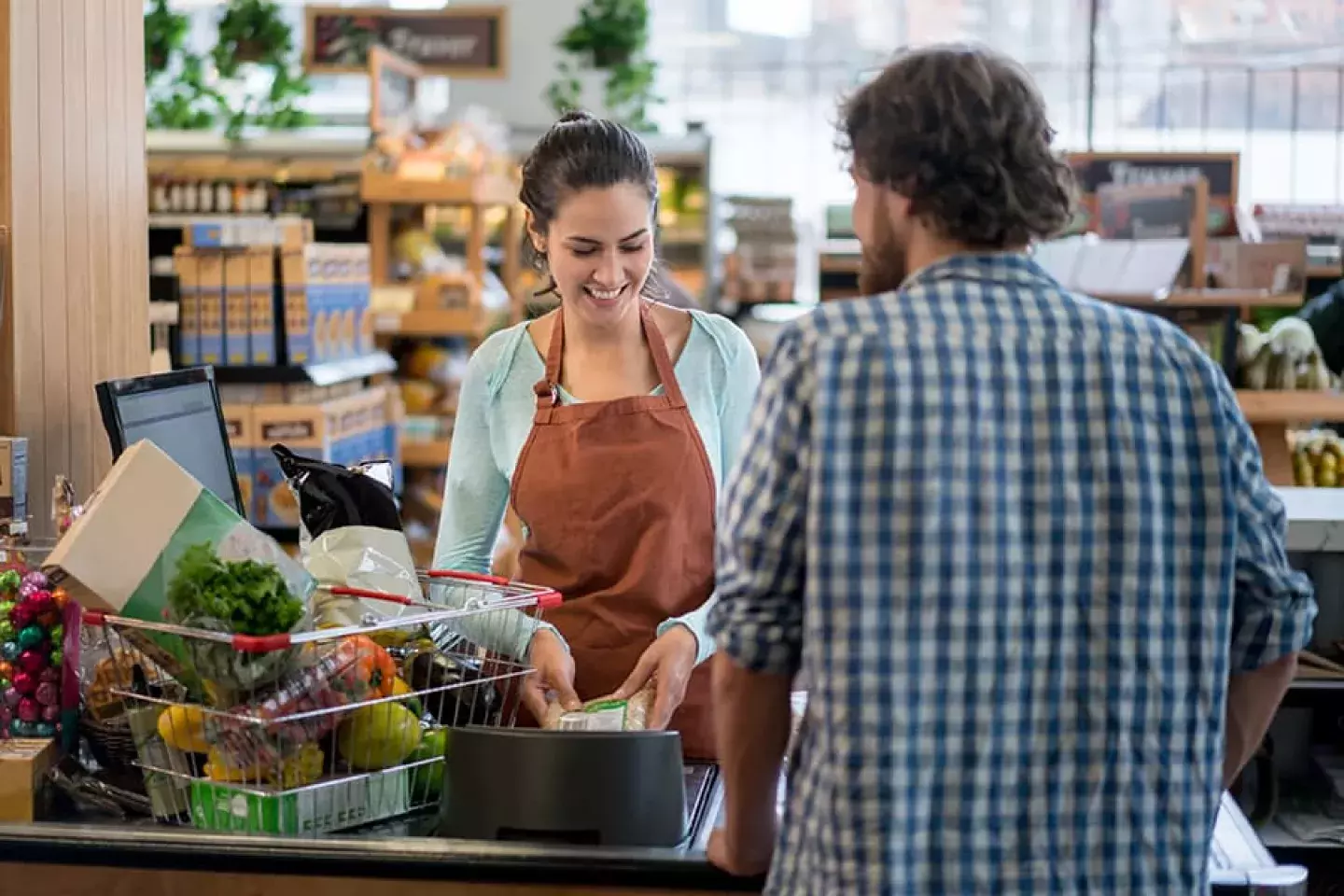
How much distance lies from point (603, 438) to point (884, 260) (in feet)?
3.23

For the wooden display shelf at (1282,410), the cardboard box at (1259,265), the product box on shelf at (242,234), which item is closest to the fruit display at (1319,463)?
the wooden display shelf at (1282,410)

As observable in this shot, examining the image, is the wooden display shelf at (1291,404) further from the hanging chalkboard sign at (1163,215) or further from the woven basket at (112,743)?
the woven basket at (112,743)

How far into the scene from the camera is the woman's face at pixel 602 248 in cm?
244

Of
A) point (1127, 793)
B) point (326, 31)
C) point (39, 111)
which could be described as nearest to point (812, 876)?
point (1127, 793)

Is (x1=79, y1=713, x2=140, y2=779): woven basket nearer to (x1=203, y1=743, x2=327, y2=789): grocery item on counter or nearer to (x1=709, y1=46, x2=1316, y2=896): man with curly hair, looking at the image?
(x1=203, y1=743, x2=327, y2=789): grocery item on counter

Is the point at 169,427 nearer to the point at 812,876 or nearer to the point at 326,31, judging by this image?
the point at 812,876

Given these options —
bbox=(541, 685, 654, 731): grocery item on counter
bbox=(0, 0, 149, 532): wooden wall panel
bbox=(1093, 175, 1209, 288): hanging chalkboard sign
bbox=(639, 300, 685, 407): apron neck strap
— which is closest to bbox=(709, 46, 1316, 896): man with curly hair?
bbox=(541, 685, 654, 731): grocery item on counter

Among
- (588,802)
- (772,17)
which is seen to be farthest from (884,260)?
(772,17)

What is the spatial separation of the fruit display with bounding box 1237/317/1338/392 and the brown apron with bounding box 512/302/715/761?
4305mm

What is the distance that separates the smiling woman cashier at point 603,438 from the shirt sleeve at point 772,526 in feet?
2.86

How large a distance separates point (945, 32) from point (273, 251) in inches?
336

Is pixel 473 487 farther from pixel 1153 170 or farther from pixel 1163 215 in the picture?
pixel 1153 170

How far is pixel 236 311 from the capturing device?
536 centimetres

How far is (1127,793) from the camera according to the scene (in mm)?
1488
